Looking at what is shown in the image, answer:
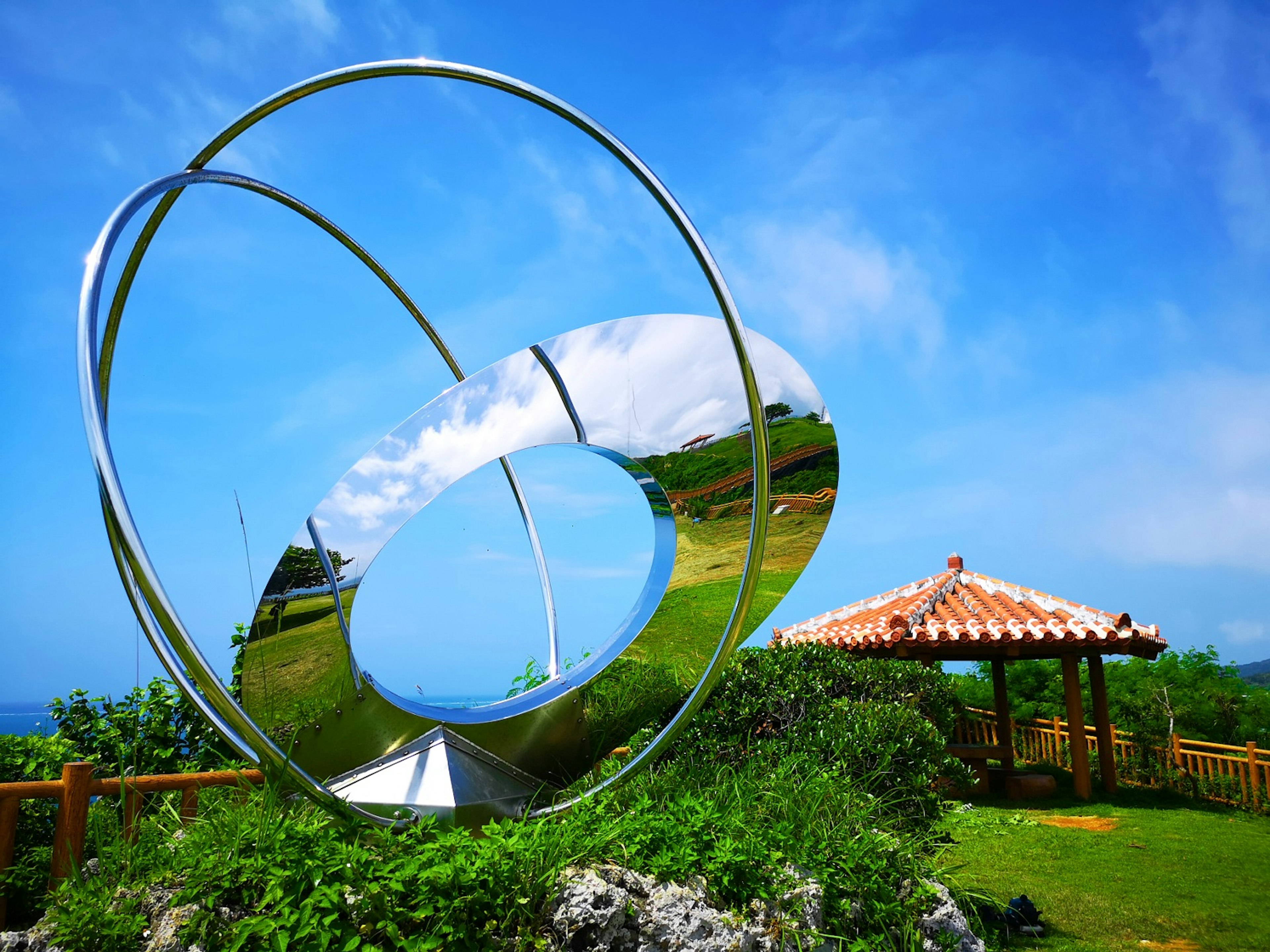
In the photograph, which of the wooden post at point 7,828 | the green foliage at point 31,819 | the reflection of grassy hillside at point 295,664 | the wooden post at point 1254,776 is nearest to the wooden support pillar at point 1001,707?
the wooden post at point 1254,776

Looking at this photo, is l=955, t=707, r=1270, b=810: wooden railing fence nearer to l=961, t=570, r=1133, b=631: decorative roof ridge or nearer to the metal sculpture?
l=961, t=570, r=1133, b=631: decorative roof ridge

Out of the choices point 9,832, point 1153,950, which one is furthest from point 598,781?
point 1153,950

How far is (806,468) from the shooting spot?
558cm

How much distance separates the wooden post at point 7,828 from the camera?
4.14 meters

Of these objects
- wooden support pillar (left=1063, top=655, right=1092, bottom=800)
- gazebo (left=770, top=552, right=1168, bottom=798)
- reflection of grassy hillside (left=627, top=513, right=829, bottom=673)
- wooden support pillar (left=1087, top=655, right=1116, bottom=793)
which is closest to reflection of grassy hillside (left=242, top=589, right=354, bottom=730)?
reflection of grassy hillside (left=627, top=513, right=829, bottom=673)

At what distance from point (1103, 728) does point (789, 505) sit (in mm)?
9284

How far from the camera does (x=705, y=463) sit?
17.3ft

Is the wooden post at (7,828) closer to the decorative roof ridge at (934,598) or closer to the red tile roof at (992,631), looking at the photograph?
the red tile roof at (992,631)

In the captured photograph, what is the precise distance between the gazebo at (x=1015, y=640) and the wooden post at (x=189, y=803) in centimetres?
709

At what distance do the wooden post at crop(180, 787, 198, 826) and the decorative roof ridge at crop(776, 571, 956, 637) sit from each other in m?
10.9

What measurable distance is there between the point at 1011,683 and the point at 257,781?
16891mm

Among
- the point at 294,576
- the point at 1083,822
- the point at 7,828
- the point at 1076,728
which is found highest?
the point at 294,576

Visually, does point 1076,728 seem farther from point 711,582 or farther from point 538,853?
point 538,853

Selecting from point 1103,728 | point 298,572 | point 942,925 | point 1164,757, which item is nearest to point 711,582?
point 942,925
